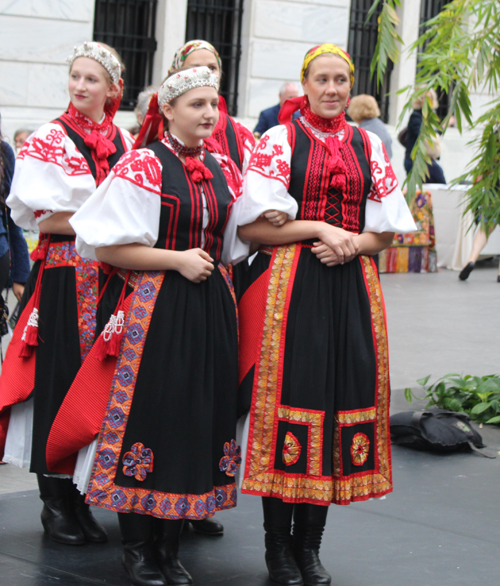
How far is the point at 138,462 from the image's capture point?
3156 millimetres

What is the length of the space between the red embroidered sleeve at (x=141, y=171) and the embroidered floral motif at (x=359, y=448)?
1.10 metres

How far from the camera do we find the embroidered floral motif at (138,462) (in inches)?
124

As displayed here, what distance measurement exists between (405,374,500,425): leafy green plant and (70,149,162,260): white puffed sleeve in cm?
304

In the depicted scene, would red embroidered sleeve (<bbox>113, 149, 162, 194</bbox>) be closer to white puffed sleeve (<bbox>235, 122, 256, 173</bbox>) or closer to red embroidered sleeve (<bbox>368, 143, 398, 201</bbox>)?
red embroidered sleeve (<bbox>368, 143, 398, 201</bbox>)

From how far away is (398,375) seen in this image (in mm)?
6629

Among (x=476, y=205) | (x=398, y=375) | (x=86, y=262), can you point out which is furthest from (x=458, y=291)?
(x=86, y=262)

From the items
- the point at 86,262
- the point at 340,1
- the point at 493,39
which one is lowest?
the point at 86,262

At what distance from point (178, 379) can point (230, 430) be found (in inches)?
11.7

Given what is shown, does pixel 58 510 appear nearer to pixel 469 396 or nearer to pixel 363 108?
pixel 469 396

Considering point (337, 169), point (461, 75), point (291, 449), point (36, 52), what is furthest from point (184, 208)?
point (36, 52)

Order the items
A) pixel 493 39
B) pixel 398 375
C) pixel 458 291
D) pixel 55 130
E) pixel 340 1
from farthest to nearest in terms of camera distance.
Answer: pixel 340 1 → pixel 458 291 → pixel 398 375 → pixel 493 39 → pixel 55 130

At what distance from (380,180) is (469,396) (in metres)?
2.85

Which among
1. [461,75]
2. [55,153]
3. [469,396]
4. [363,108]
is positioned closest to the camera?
[55,153]

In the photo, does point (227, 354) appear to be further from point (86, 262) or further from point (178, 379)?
point (86, 262)
